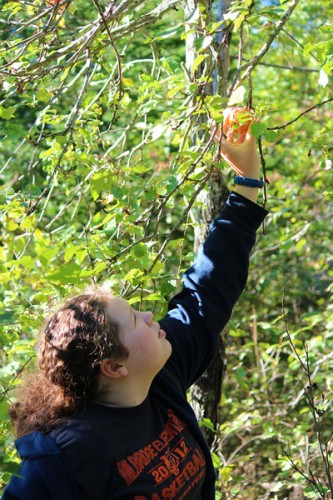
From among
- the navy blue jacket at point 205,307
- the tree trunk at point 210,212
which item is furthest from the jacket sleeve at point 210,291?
the tree trunk at point 210,212

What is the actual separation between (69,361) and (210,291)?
52cm

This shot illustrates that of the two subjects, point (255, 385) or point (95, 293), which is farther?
point (255, 385)

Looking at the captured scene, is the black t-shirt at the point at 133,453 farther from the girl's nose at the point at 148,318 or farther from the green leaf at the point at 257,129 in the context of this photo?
the green leaf at the point at 257,129

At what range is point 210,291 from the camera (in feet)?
7.38

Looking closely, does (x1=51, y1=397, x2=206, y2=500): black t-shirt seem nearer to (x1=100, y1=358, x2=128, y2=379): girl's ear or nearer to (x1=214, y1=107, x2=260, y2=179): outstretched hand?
(x1=100, y1=358, x2=128, y2=379): girl's ear

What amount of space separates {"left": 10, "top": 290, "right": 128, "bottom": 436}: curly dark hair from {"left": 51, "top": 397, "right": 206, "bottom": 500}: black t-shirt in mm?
57

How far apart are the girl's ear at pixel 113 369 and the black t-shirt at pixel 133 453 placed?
0.25 feet

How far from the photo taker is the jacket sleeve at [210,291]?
7.23ft

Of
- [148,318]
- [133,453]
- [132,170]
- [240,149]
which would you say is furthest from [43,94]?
[133,453]

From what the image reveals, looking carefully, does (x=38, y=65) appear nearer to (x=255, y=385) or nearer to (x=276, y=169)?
(x=255, y=385)

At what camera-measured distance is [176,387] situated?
212cm

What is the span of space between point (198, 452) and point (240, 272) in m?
0.52

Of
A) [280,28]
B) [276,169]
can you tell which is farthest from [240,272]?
[276,169]

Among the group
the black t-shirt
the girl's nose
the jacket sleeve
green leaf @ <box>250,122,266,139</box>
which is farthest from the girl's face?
green leaf @ <box>250,122,266,139</box>
